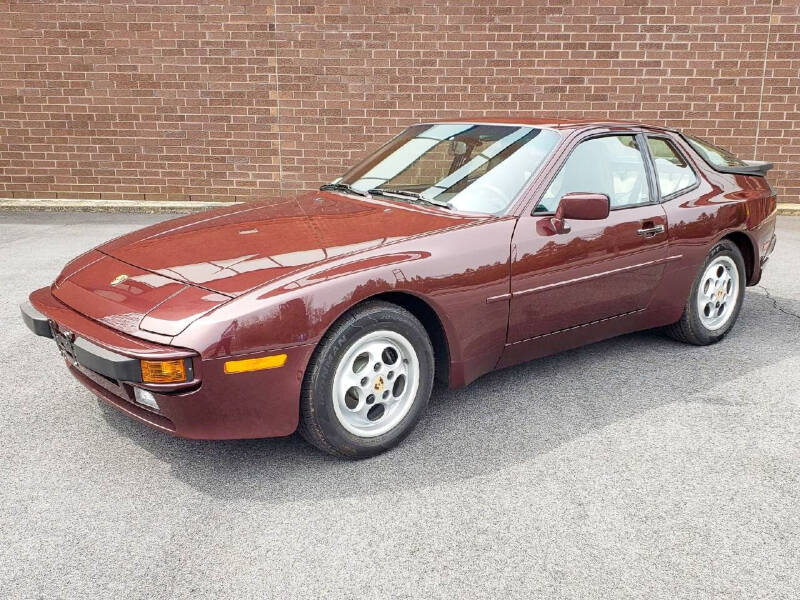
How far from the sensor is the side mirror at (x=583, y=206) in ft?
11.8

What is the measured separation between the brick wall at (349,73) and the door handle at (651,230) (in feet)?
19.8

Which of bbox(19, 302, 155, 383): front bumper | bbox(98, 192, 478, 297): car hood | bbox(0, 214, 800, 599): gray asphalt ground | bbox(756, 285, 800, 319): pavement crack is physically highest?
bbox(98, 192, 478, 297): car hood

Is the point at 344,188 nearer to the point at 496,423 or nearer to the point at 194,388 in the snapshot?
the point at 496,423

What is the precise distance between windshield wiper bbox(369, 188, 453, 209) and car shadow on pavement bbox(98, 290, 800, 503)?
39.3 inches

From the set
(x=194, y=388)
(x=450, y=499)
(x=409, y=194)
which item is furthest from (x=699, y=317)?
(x=194, y=388)

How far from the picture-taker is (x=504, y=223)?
3582 mm

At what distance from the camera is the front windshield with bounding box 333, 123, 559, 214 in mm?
3768

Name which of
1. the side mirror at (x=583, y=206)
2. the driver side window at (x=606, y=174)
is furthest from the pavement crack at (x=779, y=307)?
the side mirror at (x=583, y=206)

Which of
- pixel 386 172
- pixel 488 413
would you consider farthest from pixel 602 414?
pixel 386 172

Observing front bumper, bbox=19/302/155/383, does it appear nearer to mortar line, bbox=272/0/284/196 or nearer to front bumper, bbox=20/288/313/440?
front bumper, bbox=20/288/313/440

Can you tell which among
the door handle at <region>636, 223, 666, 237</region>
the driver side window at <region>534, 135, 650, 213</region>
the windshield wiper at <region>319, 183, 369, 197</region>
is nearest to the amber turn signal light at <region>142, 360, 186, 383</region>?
the windshield wiper at <region>319, 183, 369, 197</region>

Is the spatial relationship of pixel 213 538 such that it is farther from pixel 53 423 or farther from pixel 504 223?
pixel 504 223

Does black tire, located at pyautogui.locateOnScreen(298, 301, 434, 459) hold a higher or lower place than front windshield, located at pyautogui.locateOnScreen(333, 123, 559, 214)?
lower

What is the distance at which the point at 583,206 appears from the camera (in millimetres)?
3598
